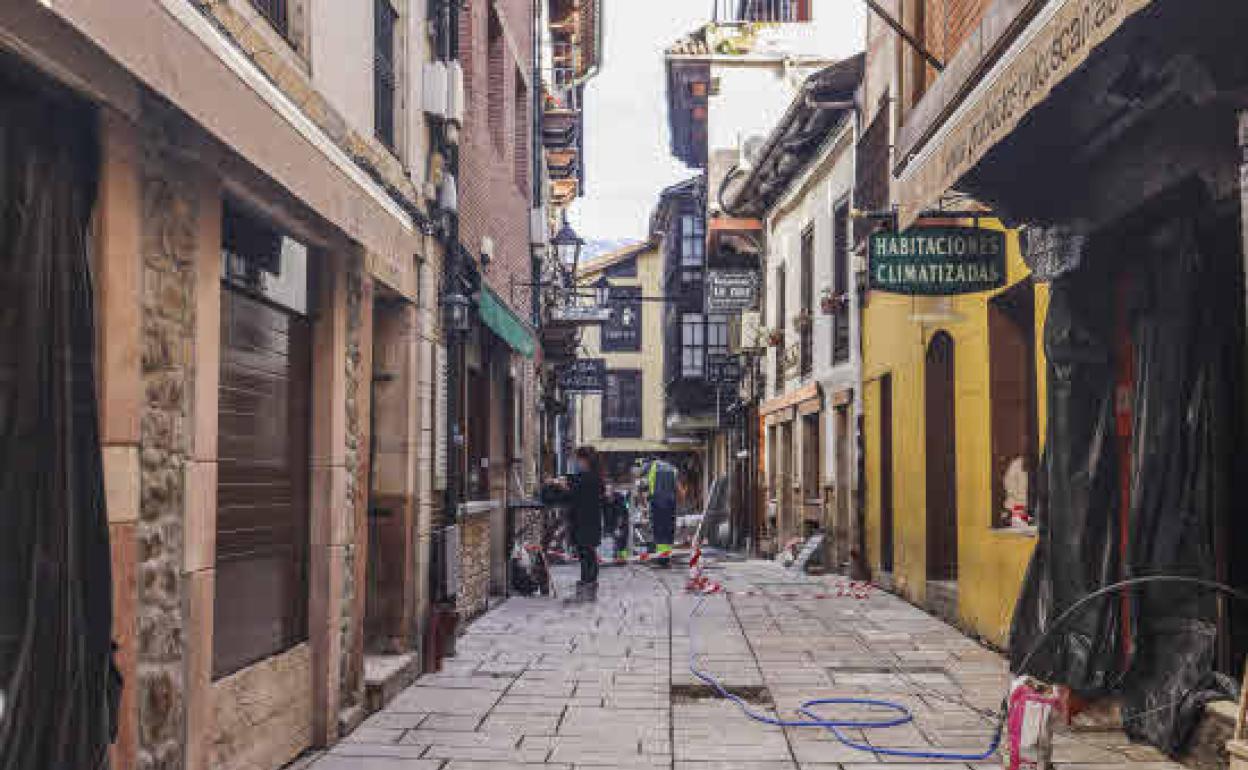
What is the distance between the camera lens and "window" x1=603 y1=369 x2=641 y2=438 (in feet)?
155

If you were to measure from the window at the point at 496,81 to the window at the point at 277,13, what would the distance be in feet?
24.0

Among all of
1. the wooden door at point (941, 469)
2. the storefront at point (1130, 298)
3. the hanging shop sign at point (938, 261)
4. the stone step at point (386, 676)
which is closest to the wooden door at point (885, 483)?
the wooden door at point (941, 469)

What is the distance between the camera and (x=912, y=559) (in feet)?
40.7

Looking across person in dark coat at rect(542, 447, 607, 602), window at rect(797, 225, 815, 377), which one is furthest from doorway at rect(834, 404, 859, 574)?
person in dark coat at rect(542, 447, 607, 602)

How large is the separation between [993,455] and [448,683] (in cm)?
449

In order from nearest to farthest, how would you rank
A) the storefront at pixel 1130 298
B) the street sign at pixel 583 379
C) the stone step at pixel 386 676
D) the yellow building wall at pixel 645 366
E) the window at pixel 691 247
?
1. the storefront at pixel 1130 298
2. the stone step at pixel 386 676
3. the street sign at pixel 583 379
4. the window at pixel 691 247
5. the yellow building wall at pixel 645 366

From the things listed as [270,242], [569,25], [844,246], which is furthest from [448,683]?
[569,25]

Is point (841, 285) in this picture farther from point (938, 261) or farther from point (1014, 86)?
point (1014, 86)

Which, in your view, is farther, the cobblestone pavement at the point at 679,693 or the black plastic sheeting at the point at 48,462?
the cobblestone pavement at the point at 679,693

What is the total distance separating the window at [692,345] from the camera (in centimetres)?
3609

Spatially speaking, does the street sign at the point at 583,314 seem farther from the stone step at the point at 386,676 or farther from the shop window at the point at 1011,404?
the stone step at the point at 386,676

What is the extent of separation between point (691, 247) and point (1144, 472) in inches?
1256

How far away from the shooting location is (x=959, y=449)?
34.1ft

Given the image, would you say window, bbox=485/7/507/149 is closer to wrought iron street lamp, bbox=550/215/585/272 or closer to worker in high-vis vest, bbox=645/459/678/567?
wrought iron street lamp, bbox=550/215/585/272
